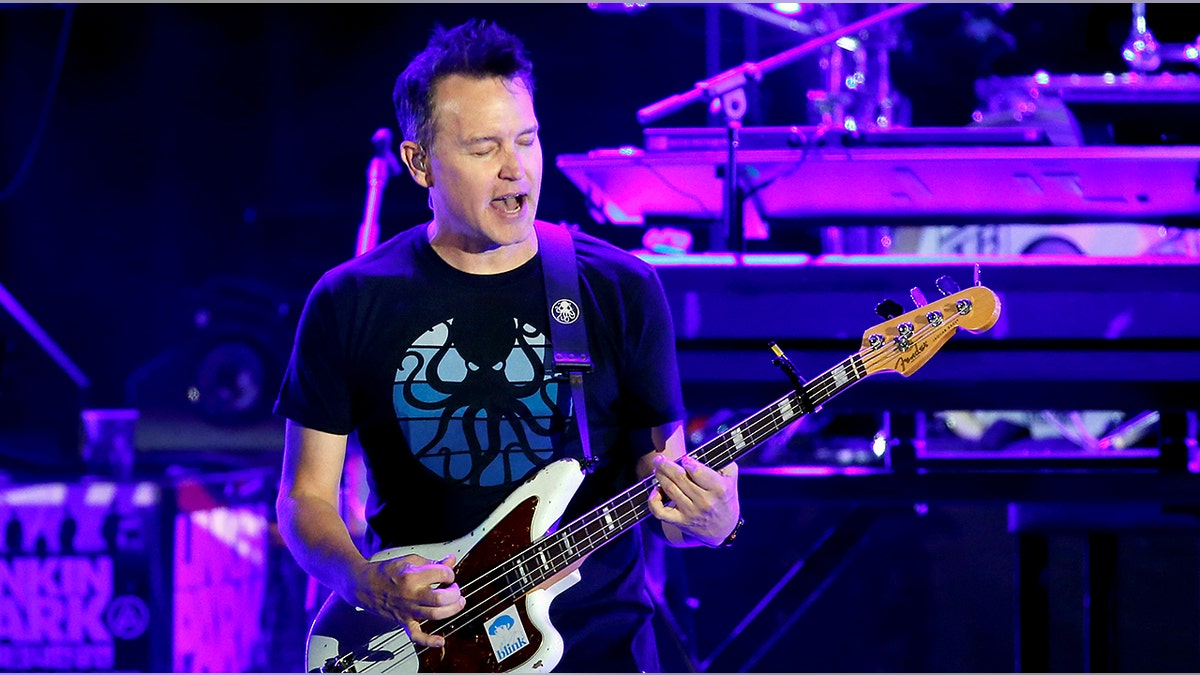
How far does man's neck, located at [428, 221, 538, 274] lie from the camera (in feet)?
7.91

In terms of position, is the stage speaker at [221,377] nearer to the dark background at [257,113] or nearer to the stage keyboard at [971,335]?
the dark background at [257,113]

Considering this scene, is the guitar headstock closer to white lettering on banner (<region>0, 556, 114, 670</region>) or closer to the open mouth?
the open mouth

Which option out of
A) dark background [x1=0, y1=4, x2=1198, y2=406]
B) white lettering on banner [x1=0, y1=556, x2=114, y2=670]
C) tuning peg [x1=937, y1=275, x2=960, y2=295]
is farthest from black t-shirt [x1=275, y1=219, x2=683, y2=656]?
dark background [x1=0, y1=4, x2=1198, y2=406]

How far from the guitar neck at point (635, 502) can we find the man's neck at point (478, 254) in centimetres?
50

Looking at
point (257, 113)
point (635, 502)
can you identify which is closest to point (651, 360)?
point (635, 502)

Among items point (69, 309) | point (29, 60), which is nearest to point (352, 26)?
point (29, 60)

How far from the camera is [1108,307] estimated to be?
296 centimetres

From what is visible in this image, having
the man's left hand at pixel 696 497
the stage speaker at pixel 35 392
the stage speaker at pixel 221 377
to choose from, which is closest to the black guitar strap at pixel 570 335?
the man's left hand at pixel 696 497

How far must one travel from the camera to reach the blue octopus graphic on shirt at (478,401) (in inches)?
92.3

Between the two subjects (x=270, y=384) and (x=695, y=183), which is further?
(x=270, y=384)

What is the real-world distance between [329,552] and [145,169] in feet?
11.4

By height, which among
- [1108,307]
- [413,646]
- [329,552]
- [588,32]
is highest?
[588,32]

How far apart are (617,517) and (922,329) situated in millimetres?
685

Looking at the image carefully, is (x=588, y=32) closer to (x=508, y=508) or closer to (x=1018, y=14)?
(x=1018, y=14)
